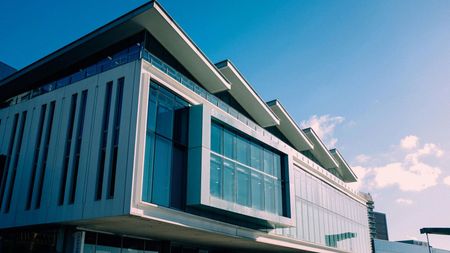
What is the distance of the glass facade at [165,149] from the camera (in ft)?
61.8

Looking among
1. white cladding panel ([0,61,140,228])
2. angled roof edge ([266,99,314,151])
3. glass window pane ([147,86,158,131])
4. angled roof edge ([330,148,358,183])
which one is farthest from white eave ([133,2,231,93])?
angled roof edge ([330,148,358,183])

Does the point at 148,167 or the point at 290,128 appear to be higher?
the point at 290,128

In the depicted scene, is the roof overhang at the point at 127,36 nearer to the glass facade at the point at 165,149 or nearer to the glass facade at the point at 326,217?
the glass facade at the point at 165,149

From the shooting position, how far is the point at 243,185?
23781 mm

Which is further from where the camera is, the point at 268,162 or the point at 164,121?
the point at 268,162

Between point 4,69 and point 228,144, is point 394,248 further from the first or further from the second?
point 4,69

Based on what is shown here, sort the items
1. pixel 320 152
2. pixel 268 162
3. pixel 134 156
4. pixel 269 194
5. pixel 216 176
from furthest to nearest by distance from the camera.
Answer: pixel 320 152, pixel 268 162, pixel 269 194, pixel 216 176, pixel 134 156

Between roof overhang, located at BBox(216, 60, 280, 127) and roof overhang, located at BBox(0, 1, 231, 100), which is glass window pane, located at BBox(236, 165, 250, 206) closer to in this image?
roof overhang, located at BBox(0, 1, 231, 100)

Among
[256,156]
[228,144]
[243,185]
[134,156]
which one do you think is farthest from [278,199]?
[134,156]

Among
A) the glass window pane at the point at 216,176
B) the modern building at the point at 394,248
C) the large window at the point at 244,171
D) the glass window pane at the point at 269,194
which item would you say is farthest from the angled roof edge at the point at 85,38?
the modern building at the point at 394,248

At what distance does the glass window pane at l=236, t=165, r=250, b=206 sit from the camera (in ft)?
76.1

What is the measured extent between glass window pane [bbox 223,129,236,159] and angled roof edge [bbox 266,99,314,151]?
13.0 m

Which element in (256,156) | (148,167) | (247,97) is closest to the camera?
(148,167)

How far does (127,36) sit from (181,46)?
122 inches
